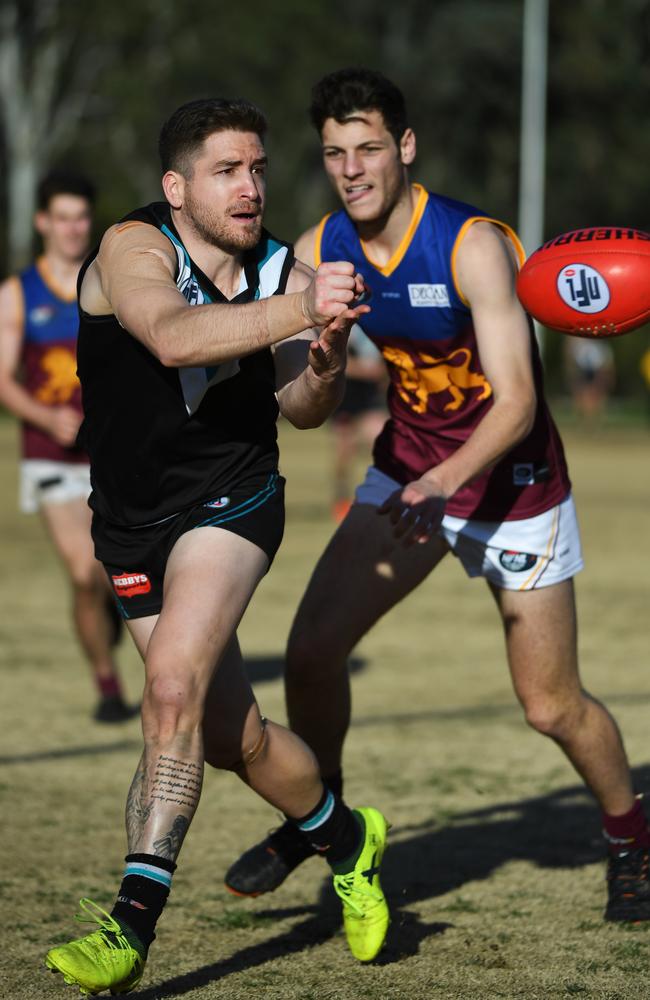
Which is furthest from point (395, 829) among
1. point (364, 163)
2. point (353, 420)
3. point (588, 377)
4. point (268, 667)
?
point (588, 377)

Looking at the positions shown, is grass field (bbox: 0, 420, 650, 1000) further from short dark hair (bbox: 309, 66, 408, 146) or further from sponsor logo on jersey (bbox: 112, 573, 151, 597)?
short dark hair (bbox: 309, 66, 408, 146)

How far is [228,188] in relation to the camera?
13.2 ft

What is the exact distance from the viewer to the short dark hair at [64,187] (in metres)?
7.79

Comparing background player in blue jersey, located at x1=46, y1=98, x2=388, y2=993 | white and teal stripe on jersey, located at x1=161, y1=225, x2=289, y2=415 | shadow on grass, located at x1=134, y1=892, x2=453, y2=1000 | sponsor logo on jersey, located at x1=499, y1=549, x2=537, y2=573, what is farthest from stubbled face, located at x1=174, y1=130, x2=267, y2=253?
shadow on grass, located at x1=134, y1=892, x2=453, y2=1000

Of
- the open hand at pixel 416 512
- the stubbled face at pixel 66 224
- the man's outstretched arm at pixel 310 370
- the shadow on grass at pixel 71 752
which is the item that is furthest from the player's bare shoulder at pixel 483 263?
the stubbled face at pixel 66 224

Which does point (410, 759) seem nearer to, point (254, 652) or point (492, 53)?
point (254, 652)

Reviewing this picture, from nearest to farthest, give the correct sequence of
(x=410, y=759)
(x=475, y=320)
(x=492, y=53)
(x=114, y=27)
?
(x=475, y=320), (x=410, y=759), (x=114, y=27), (x=492, y=53)

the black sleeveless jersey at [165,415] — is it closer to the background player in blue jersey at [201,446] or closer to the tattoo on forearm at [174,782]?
the background player in blue jersey at [201,446]

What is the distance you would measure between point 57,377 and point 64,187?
3.22 ft

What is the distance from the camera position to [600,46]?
50406 mm

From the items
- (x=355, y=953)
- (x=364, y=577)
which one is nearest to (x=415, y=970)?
(x=355, y=953)

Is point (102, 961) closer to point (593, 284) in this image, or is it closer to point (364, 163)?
point (593, 284)

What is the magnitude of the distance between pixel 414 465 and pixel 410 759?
2108 mm

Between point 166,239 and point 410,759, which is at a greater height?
point 166,239
